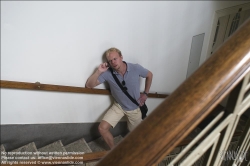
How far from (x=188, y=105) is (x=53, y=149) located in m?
1.50

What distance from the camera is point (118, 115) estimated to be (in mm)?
1569

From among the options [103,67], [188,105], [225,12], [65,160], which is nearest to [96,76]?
[103,67]

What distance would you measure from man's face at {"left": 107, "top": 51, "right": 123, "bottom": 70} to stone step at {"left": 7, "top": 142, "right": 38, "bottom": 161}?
3.33ft

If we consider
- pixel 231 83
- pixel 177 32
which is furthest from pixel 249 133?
pixel 177 32

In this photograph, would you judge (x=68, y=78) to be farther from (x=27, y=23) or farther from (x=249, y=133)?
(x=249, y=133)

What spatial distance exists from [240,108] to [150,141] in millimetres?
254

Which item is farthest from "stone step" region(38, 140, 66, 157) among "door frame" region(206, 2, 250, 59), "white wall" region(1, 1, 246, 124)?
"door frame" region(206, 2, 250, 59)

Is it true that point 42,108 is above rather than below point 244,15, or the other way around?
below

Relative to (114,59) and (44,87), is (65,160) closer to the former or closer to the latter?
(44,87)

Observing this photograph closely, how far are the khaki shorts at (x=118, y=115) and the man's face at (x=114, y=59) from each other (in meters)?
0.47

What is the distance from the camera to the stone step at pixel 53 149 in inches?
53.2

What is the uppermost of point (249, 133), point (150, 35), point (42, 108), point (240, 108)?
point (150, 35)

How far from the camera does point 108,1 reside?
1231 millimetres

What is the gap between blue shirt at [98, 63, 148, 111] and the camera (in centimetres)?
142
